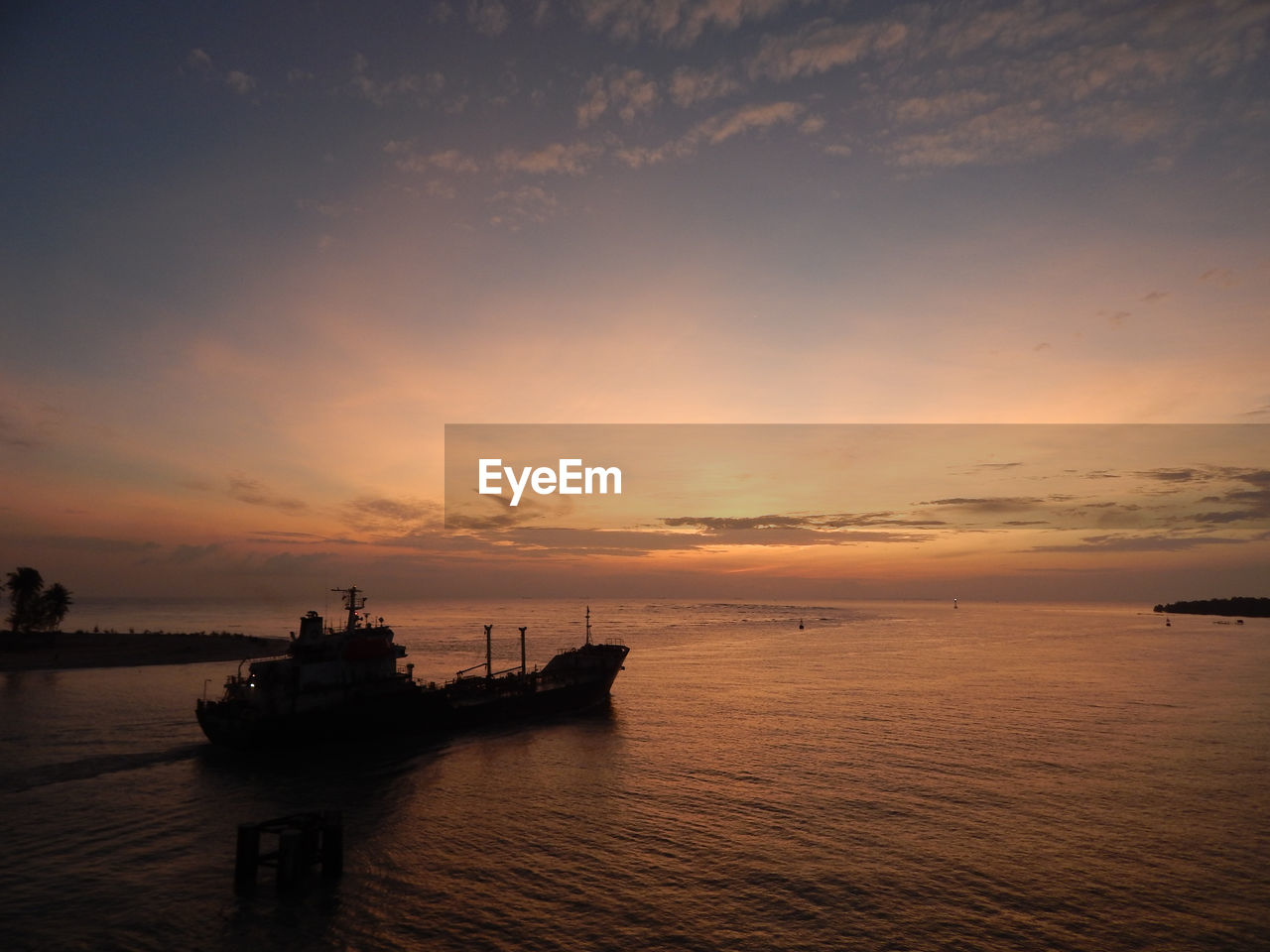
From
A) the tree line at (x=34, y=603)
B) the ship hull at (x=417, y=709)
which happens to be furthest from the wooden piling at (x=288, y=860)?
the tree line at (x=34, y=603)

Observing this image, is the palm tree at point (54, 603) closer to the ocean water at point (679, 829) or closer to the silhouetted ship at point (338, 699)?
the ocean water at point (679, 829)

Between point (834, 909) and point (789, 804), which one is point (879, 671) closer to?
point (789, 804)

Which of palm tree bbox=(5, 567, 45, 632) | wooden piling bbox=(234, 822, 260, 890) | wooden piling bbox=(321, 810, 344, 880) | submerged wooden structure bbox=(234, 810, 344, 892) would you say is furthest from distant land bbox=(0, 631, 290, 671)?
wooden piling bbox=(321, 810, 344, 880)

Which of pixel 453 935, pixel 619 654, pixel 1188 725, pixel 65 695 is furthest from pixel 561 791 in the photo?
pixel 65 695

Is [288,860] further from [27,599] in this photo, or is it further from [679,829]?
[27,599]

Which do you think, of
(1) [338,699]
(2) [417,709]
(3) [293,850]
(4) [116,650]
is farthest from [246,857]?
(4) [116,650]

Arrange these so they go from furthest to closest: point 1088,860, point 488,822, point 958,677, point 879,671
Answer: point 879,671 < point 958,677 < point 488,822 < point 1088,860
